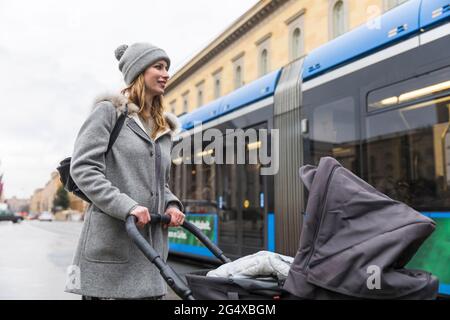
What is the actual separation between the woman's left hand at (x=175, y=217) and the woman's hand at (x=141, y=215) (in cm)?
20

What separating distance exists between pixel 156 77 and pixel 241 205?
6819 millimetres

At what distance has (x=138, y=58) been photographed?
234 cm

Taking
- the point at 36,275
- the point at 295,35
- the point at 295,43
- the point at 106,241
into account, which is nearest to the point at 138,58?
the point at 106,241

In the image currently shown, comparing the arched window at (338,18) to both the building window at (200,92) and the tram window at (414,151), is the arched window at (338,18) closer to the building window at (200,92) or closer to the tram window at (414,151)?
the building window at (200,92)

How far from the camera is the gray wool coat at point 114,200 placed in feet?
6.86

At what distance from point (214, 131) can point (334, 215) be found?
27.0 feet

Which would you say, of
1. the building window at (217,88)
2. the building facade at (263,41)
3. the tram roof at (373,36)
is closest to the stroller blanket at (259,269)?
the tram roof at (373,36)

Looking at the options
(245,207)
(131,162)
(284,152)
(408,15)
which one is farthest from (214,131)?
(131,162)

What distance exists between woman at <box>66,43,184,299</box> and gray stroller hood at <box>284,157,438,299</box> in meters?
0.64

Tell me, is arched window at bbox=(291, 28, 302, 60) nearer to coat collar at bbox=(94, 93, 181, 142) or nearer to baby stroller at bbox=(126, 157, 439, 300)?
coat collar at bbox=(94, 93, 181, 142)

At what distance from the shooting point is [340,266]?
5.88 ft

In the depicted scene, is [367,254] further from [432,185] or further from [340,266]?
[432,185]

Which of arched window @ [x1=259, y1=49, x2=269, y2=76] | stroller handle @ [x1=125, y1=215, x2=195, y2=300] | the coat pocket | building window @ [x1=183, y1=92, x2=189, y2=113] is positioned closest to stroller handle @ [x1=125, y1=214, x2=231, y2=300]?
stroller handle @ [x1=125, y1=215, x2=195, y2=300]
